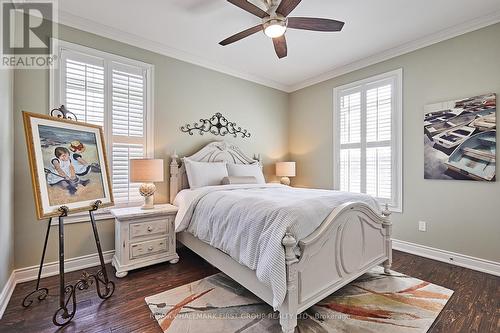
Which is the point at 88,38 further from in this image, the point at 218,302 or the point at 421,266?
the point at 421,266

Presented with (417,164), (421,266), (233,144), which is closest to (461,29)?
(417,164)

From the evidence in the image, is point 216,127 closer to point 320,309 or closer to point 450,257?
point 320,309

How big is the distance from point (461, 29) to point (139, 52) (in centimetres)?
405

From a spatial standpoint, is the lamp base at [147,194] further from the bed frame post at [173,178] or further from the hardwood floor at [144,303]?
the hardwood floor at [144,303]

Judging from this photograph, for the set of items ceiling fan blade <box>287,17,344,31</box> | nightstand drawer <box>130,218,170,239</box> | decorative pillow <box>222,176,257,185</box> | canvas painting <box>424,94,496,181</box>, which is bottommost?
nightstand drawer <box>130,218,170,239</box>

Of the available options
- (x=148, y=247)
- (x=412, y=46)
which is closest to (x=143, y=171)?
(x=148, y=247)

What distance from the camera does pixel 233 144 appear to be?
4145mm

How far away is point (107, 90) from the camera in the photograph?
2.93 m

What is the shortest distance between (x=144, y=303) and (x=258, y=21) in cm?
317

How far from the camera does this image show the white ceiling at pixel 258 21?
2500 millimetres

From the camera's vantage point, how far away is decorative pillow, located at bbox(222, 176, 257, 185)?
10.9 ft

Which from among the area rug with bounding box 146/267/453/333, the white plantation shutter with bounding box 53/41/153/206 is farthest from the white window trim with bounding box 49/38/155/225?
the area rug with bounding box 146/267/453/333

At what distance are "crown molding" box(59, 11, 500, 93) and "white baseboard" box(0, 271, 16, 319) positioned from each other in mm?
2718

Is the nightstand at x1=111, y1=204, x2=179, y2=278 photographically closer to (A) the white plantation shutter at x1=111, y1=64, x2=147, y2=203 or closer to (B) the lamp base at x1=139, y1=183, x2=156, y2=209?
(B) the lamp base at x1=139, y1=183, x2=156, y2=209
